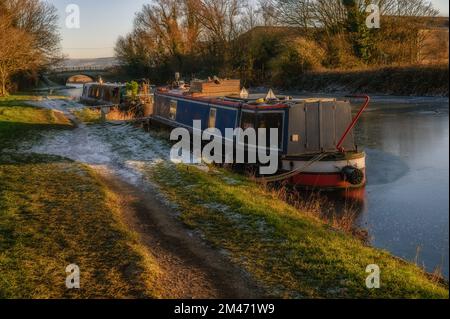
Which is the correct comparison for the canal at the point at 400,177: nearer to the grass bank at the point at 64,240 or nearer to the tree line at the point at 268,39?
the grass bank at the point at 64,240

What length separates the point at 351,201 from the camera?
10305 millimetres

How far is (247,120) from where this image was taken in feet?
39.5

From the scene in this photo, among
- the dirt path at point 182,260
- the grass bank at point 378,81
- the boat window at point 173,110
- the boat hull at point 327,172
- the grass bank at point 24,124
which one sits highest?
the grass bank at point 378,81

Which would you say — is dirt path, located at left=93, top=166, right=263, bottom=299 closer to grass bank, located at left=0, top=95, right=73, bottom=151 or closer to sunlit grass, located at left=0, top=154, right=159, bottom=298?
sunlit grass, located at left=0, top=154, right=159, bottom=298

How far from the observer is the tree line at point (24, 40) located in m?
29.1

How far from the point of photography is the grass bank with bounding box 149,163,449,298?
4914 mm

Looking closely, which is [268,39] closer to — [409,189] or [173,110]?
[173,110]

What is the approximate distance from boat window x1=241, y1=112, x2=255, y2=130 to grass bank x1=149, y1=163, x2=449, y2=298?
3.10 m

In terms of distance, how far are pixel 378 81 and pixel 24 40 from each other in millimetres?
22645

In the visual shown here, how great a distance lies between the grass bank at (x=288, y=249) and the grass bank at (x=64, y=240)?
1.14 meters

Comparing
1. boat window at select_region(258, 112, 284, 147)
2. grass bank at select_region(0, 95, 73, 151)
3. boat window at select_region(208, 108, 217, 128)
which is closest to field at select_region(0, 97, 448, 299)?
boat window at select_region(258, 112, 284, 147)

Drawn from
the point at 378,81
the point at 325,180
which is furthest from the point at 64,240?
the point at 378,81

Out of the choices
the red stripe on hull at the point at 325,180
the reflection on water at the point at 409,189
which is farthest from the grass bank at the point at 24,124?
the reflection on water at the point at 409,189
